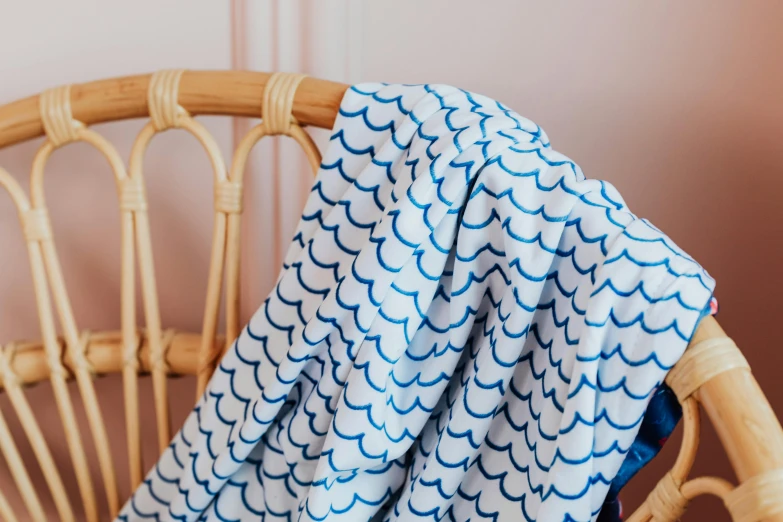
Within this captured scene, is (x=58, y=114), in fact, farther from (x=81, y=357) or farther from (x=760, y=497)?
(x=760, y=497)

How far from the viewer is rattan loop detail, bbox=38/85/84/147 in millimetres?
666

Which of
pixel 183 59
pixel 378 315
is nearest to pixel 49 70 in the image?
pixel 183 59

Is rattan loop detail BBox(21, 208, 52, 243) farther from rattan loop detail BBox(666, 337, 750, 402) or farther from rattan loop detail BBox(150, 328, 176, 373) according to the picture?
rattan loop detail BBox(666, 337, 750, 402)

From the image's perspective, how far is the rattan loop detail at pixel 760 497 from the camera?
13.0 inches

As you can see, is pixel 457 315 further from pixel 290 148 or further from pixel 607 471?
pixel 290 148

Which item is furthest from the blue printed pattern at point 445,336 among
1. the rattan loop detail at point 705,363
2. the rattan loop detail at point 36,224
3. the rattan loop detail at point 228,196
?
the rattan loop detail at point 36,224

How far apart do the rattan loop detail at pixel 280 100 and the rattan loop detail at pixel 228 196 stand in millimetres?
71

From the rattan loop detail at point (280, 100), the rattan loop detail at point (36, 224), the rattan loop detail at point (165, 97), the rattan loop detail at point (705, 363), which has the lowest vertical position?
the rattan loop detail at point (705, 363)

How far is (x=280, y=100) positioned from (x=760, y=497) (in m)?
0.46

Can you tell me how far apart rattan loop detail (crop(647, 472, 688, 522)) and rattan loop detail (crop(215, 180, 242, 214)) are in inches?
16.8

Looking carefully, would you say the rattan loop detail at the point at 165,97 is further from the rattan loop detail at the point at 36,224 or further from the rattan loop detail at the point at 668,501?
the rattan loop detail at the point at 668,501

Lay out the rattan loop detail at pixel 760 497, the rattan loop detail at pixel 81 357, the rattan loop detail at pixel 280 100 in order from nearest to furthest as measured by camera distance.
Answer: the rattan loop detail at pixel 760 497, the rattan loop detail at pixel 280 100, the rattan loop detail at pixel 81 357

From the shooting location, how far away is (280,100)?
0.61m

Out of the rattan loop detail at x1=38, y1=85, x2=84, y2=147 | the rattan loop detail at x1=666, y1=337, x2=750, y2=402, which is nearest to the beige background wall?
the rattan loop detail at x1=38, y1=85, x2=84, y2=147
